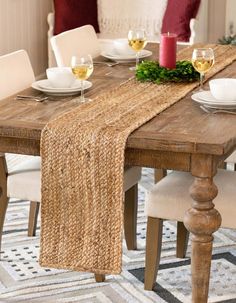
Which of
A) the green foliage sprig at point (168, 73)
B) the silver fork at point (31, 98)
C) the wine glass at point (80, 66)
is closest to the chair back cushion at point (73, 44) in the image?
the green foliage sprig at point (168, 73)

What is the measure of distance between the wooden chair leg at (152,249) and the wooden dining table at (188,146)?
0.22 meters

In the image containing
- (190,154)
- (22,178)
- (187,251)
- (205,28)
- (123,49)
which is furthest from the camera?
Result: (205,28)

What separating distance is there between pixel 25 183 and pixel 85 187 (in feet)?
1.52

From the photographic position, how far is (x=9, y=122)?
2600 millimetres

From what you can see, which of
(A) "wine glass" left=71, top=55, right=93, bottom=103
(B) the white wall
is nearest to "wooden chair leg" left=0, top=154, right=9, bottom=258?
(A) "wine glass" left=71, top=55, right=93, bottom=103

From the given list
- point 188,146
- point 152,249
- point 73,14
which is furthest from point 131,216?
point 73,14

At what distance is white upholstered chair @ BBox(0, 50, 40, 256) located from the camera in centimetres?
295

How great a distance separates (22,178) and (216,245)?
3.06 ft

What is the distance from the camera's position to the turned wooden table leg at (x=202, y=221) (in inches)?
96.0

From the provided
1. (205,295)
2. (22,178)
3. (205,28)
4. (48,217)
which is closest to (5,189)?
(22,178)

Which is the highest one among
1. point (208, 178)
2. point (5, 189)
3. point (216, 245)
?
point (208, 178)

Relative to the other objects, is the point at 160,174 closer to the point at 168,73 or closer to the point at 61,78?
the point at 168,73

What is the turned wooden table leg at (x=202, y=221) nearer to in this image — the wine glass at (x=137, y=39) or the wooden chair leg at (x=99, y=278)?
the wooden chair leg at (x=99, y=278)

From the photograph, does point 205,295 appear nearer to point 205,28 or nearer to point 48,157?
point 48,157
